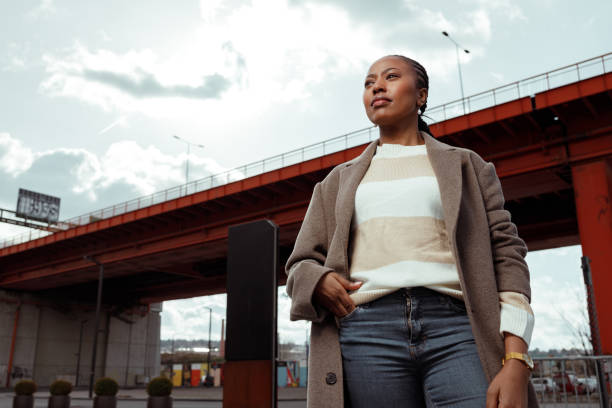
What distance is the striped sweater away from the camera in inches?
75.4

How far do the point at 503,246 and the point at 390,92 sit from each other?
31.4 inches

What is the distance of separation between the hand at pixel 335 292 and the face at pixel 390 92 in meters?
0.77

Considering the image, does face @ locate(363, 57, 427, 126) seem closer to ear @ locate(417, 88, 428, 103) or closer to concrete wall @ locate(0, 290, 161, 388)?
ear @ locate(417, 88, 428, 103)

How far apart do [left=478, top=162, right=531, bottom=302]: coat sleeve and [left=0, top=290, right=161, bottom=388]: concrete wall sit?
45453 mm

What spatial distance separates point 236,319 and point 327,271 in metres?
5.70

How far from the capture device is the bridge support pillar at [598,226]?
607 inches

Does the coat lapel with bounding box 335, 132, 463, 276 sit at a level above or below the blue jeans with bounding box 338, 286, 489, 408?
above

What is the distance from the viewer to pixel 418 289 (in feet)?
6.34

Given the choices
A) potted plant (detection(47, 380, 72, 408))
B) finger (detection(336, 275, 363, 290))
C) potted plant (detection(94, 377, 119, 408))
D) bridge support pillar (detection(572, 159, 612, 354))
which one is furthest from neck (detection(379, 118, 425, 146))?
potted plant (detection(47, 380, 72, 408))

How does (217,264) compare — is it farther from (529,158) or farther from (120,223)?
(529,158)

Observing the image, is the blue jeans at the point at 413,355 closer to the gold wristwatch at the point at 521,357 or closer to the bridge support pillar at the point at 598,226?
the gold wristwatch at the point at 521,357

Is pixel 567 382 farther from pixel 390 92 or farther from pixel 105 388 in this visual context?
pixel 105 388

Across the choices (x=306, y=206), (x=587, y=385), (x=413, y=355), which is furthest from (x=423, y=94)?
(x=306, y=206)

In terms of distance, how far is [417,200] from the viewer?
2117mm
